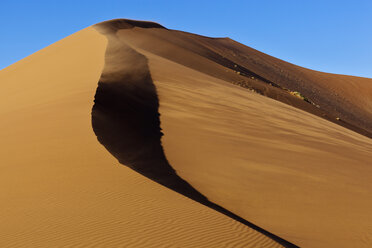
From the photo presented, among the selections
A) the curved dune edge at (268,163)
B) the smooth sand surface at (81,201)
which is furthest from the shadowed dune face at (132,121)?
the smooth sand surface at (81,201)

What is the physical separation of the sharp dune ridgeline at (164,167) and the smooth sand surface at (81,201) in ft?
0.08

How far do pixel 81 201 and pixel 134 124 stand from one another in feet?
16.5

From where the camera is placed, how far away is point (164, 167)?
8.32 metres

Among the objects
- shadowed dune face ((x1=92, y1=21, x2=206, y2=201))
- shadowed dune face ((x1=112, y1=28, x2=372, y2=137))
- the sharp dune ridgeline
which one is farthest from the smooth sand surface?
shadowed dune face ((x1=112, y1=28, x2=372, y2=137))

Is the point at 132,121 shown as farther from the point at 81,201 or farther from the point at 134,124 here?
the point at 81,201

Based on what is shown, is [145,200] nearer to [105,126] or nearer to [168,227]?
[168,227]

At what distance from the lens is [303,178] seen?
28.9 feet

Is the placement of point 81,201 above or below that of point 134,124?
below

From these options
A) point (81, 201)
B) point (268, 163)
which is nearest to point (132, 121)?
point (268, 163)

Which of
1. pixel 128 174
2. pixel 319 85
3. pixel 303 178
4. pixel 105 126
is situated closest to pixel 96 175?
pixel 128 174

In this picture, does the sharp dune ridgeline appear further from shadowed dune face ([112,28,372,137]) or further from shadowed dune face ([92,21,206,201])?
shadowed dune face ([112,28,372,137])

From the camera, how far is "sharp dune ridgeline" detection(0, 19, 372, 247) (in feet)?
17.3

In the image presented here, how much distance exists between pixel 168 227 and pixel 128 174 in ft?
6.11

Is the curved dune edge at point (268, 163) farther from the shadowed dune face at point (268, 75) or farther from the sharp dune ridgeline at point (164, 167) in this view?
the shadowed dune face at point (268, 75)
